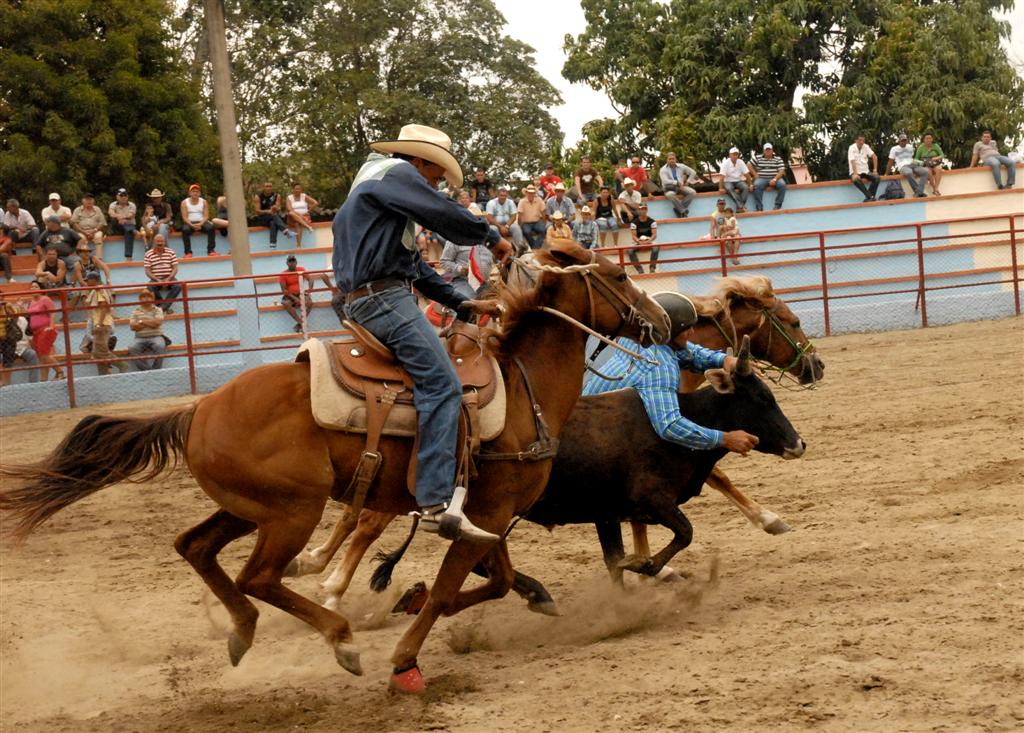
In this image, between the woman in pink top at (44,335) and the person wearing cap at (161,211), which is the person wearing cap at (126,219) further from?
the woman in pink top at (44,335)

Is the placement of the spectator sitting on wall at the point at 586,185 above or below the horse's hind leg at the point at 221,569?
above

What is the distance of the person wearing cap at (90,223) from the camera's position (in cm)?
1873

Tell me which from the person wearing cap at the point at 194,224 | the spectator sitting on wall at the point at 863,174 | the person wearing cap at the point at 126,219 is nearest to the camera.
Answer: the person wearing cap at the point at 126,219

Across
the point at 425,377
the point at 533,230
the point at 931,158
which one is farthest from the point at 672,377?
the point at 931,158

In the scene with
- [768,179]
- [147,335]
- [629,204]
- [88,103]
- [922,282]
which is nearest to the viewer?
[147,335]

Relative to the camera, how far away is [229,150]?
1838 cm

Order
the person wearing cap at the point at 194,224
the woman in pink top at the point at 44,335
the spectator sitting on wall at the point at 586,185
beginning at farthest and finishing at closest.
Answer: the spectator sitting on wall at the point at 586,185 → the person wearing cap at the point at 194,224 → the woman in pink top at the point at 44,335

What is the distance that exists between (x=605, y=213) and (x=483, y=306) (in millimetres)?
14840

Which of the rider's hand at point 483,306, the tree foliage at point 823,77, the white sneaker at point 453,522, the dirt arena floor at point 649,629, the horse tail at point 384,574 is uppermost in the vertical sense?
the tree foliage at point 823,77

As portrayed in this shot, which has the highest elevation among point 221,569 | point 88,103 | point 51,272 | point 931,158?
point 88,103

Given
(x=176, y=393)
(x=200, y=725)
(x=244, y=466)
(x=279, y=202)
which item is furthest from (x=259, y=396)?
(x=279, y=202)

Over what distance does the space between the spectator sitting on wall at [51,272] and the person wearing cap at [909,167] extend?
45.8 feet

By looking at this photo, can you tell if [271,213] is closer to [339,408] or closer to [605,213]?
[605,213]

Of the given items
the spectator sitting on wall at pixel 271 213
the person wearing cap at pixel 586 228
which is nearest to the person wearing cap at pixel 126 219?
the spectator sitting on wall at pixel 271 213
